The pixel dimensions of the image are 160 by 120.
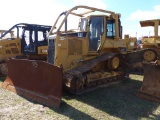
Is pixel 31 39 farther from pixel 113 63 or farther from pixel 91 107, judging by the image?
pixel 91 107

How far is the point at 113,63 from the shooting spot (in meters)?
8.37

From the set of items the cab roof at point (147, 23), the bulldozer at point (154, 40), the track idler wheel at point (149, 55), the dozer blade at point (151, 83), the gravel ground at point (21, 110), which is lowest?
the gravel ground at point (21, 110)

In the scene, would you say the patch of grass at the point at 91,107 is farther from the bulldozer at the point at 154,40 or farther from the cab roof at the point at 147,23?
the cab roof at the point at 147,23

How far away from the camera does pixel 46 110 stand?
19.3ft

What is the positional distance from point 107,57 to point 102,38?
0.78m

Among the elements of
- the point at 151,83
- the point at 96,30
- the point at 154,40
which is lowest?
the point at 151,83

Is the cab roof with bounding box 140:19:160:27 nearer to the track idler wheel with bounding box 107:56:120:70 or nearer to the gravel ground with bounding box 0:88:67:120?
the track idler wheel with bounding box 107:56:120:70

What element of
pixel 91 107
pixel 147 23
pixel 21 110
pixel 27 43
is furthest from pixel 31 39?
pixel 91 107

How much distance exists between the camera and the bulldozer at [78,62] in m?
6.53

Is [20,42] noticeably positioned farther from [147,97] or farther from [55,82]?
[147,97]

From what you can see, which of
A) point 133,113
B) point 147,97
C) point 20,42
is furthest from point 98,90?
point 20,42

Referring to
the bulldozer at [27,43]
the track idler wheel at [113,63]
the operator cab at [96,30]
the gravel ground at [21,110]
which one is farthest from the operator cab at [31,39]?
the gravel ground at [21,110]

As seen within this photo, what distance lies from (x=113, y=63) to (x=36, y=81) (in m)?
3.05

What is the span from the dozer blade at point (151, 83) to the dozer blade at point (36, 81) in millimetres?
2723
